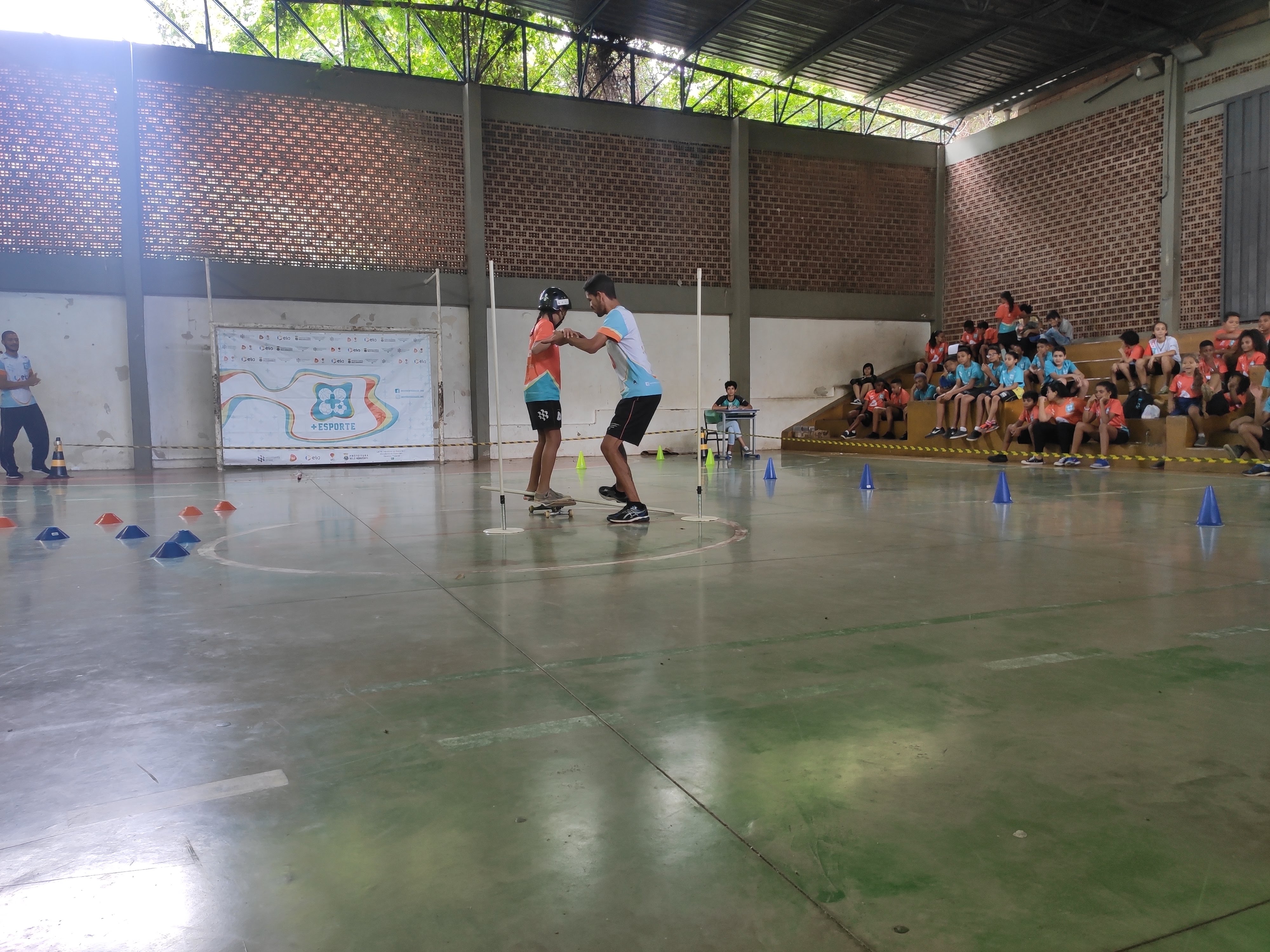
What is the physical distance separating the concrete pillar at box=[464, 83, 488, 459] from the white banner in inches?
35.8

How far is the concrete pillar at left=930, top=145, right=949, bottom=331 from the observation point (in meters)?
21.8

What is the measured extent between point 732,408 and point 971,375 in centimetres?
444

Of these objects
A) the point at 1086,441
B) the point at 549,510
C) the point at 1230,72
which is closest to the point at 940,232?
the point at 1230,72

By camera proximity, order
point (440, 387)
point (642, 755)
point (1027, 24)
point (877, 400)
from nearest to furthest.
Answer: point (642, 755) → point (1027, 24) → point (440, 387) → point (877, 400)

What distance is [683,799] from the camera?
78.3 inches

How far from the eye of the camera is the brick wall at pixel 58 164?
15094mm

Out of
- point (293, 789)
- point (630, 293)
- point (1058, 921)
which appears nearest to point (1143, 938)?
point (1058, 921)

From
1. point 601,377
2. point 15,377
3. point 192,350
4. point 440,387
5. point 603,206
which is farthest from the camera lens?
point 601,377

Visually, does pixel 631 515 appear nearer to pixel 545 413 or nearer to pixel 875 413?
pixel 545 413

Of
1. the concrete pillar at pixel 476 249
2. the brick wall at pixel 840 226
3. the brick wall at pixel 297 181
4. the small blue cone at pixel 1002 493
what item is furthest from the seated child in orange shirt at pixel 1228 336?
the brick wall at pixel 297 181

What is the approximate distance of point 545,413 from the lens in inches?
291

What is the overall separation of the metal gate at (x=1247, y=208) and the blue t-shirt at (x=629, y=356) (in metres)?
13.2

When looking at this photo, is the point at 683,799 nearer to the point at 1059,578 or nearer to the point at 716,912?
the point at 716,912

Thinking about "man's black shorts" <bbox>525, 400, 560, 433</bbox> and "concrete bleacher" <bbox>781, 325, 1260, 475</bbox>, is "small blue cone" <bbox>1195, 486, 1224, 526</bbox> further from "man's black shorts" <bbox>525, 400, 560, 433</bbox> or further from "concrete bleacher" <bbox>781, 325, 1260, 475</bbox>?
"concrete bleacher" <bbox>781, 325, 1260, 475</bbox>
